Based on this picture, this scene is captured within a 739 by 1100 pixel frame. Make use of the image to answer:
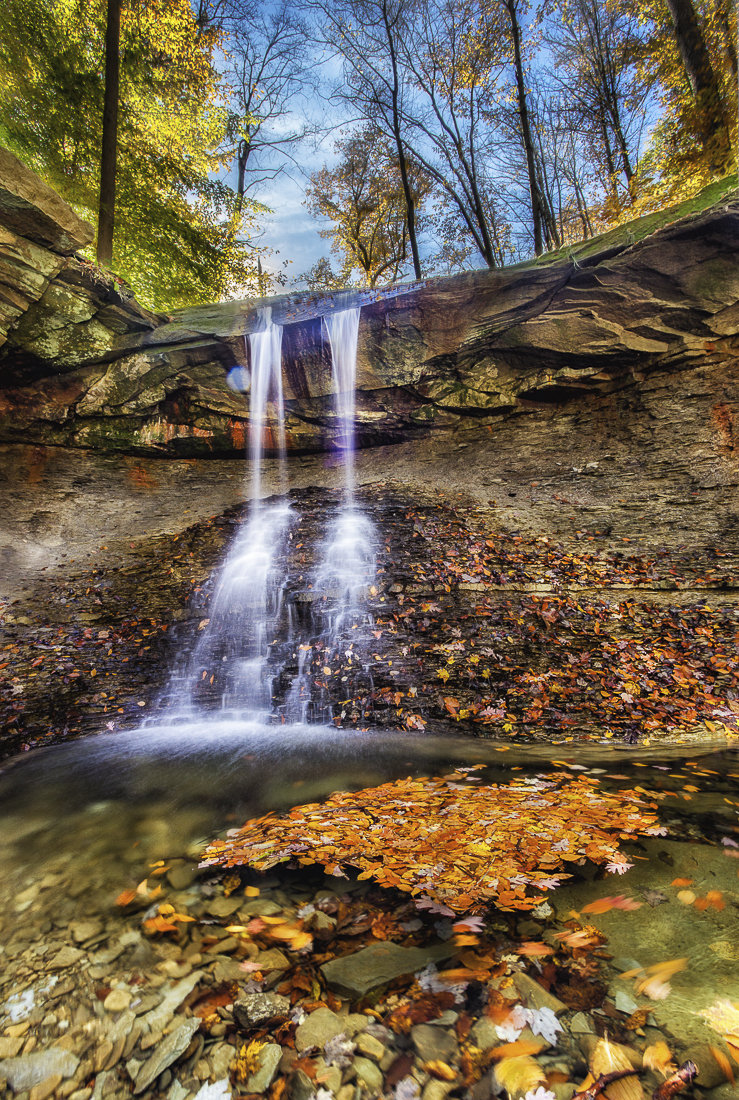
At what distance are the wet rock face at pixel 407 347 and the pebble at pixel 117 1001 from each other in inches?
439

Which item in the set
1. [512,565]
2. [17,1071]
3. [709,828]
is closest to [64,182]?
[512,565]

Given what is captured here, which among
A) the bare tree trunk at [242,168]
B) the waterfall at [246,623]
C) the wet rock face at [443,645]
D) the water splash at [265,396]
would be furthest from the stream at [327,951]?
the bare tree trunk at [242,168]

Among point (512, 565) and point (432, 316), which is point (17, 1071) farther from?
point (432, 316)

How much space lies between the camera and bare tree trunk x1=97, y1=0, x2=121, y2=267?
34.0 ft

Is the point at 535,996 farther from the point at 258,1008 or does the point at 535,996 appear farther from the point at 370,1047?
the point at 258,1008

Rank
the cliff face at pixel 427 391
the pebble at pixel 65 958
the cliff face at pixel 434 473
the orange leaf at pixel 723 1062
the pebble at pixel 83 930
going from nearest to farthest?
the orange leaf at pixel 723 1062, the pebble at pixel 65 958, the pebble at pixel 83 930, the cliff face at pixel 434 473, the cliff face at pixel 427 391

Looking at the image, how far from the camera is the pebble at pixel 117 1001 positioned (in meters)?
1.63

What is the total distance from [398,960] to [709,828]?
6.42ft

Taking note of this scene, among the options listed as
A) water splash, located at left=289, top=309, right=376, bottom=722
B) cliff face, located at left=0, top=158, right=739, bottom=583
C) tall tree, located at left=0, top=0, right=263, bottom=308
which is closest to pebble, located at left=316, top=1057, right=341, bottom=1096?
water splash, located at left=289, top=309, right=376, bottom=722

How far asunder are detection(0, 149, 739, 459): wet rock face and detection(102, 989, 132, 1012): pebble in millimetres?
11163

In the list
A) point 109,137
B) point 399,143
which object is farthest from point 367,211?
point 109,137

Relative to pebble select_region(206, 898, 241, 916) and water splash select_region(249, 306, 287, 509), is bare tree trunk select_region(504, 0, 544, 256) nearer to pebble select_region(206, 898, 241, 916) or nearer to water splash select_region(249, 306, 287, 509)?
water splash select_region(249, 306, 287, 509)

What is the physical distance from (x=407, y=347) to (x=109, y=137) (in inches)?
354

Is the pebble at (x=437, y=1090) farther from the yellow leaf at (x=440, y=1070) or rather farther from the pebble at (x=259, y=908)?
the pebble at (x=259, y=908)
